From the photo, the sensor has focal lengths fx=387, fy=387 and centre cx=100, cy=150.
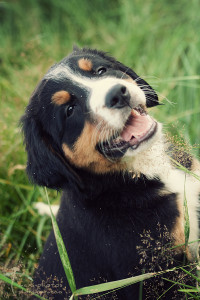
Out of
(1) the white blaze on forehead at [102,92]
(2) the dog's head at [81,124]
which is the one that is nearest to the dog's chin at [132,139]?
(2) the dog's head at [81,124]

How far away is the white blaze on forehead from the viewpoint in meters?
2.37

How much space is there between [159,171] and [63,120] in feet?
2.49

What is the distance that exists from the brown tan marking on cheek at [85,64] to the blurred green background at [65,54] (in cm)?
74

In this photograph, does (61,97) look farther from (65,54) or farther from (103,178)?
(65,54)

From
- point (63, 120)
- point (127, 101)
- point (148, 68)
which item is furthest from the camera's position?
point (148, 68)

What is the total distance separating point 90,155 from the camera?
250 centimetres

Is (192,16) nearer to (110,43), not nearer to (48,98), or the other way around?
(110,43)

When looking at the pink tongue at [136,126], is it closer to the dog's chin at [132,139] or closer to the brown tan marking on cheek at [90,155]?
the dog's chin at [132,139]

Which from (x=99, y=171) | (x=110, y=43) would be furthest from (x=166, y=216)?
(x=110, y=43)

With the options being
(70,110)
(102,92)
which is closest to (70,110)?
(70,110)

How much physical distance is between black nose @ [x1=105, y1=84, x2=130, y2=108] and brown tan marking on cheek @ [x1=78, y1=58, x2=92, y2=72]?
47 cm

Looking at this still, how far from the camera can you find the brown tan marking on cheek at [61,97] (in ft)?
8.41

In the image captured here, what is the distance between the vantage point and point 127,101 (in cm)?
239

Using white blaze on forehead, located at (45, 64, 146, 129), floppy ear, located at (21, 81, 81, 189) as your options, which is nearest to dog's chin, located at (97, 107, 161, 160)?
white blaze on forehead, located at (45, 64, 146, 129)
